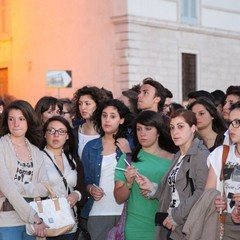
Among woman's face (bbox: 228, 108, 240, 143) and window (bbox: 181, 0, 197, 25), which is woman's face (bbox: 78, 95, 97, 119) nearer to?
woman's face (bbox: 228, 108, 240, 143)

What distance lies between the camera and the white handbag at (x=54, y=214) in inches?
277

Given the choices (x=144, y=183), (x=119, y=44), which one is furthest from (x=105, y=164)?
(x=119, y=44)

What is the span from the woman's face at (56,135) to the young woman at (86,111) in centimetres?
62

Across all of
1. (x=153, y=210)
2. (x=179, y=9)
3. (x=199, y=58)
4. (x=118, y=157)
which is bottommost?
(x=153, y=210)

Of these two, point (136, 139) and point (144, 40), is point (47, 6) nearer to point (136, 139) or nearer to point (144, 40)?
point (144, 40)

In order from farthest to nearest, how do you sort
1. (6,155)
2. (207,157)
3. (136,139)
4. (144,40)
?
(144,40), (136,139), (6,155), (207,157)

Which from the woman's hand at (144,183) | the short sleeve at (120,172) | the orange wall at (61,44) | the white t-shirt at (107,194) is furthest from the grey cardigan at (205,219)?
the orange wall at (61,44)

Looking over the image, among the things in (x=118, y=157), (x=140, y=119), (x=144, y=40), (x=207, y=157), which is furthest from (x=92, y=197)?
(x=144, y=40)

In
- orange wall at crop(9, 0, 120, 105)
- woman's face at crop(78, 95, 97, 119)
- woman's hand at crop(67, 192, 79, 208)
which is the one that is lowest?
woman's hand at crop(67, 192, 79, 208)

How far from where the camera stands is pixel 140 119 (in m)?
7.42

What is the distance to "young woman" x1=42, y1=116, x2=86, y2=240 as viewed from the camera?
25.0 ft

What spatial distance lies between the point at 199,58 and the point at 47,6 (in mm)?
5946

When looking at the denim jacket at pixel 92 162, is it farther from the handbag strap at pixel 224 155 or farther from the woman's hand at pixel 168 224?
the handbag strap at pixel 224 155

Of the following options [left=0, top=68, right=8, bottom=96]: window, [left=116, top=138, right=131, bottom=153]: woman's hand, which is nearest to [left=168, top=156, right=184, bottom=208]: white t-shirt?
[left=116, top=138, right=131, bottom=153]: woman's hand
